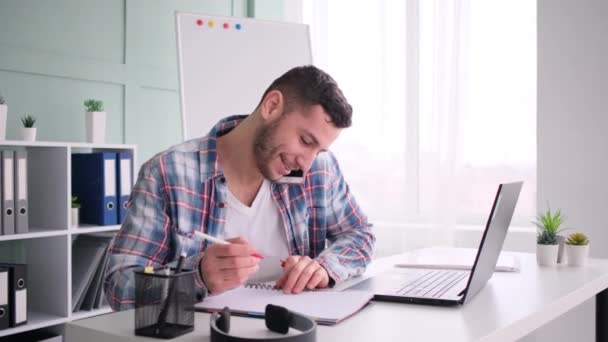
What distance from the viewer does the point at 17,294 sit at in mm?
2332

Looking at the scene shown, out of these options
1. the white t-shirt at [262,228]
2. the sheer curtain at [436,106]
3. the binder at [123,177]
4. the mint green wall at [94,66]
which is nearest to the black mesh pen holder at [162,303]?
the white t-shirt at [262,228]

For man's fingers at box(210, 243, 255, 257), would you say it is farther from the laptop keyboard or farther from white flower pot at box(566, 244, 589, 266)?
white flower pot at box(566, 244, 589, 266)

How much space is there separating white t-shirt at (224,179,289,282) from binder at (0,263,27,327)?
A: 129 cm

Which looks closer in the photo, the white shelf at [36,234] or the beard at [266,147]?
the beard at [266,147]

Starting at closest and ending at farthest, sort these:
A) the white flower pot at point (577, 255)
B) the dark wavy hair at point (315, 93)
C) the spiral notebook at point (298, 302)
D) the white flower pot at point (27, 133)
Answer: the spiral notebook at point (298, 302)
the dark wavy hair at point (315, 93)
the white flower pot at point (577, 255)
the white flower pot at point (27, 133)

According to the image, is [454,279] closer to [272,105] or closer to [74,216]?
[272,105]

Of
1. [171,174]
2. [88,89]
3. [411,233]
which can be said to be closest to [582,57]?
[411,233]

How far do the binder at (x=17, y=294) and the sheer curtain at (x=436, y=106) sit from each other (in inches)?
70.0

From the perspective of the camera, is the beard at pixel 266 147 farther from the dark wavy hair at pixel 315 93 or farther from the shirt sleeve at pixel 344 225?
the shirt sleeve at pixel 344 225

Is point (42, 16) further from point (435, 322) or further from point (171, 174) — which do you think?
point (435, 322)

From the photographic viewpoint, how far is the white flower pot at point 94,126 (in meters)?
2.67

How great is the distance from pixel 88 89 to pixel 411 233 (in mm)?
1773

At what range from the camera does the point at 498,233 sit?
4.01 feet

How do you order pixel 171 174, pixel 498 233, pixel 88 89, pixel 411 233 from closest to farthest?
pixel 498 233 → pixel 171 174 → pixel 88 89 → pixel 411 233
